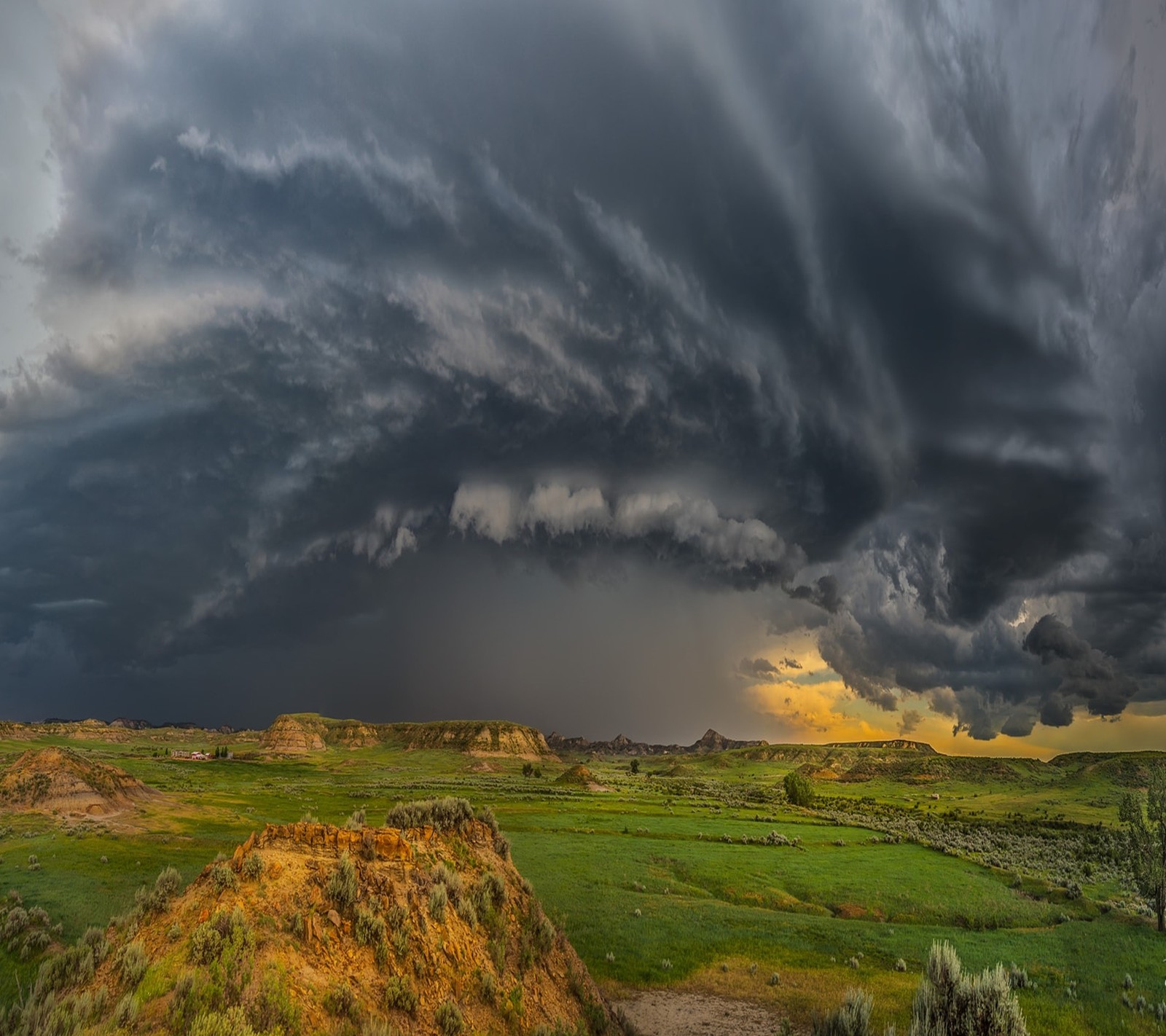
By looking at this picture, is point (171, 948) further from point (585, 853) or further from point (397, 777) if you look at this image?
point (397, 777)

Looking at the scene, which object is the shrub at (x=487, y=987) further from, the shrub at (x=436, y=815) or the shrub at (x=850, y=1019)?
the shrub at (x=850, y=1019)

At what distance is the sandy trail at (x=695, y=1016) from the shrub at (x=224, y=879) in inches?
562

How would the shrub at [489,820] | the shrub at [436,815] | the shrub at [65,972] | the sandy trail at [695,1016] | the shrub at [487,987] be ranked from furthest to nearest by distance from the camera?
the shrub at [489,820] < the shrub at [436,815] < the sandy trail at [695,1016] < the shrub at [487,987] < the shrub at [65,972]

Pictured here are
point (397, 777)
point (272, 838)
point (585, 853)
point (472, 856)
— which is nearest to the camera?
point (272, 838)

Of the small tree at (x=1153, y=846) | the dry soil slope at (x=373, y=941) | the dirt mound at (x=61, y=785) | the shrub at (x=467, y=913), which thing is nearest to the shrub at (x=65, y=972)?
the dry soil slope at (x=373, y=941)

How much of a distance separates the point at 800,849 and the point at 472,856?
43.7m

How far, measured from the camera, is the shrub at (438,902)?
15336 millimetres

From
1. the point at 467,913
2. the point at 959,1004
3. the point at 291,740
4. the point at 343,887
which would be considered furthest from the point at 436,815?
the point at 291,740

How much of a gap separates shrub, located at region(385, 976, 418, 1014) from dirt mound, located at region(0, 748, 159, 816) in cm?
4934

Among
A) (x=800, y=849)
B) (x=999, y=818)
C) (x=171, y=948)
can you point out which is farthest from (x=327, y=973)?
(x=999, y=818)

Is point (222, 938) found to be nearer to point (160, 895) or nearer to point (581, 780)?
point (160, 895)

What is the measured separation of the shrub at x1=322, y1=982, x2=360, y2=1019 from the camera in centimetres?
1156

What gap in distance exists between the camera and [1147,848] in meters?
32.1

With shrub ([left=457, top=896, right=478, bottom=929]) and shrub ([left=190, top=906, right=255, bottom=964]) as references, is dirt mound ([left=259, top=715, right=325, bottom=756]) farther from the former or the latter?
shrub ([left=190, top=906, right=255, bottom=964])
